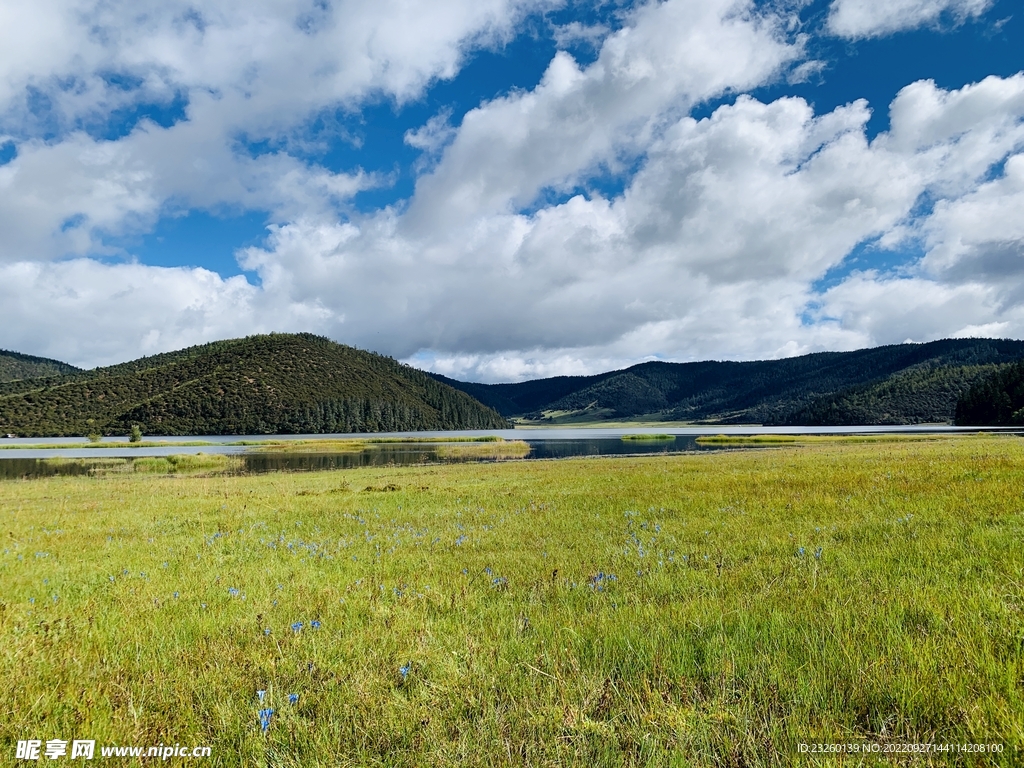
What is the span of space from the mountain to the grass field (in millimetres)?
157174

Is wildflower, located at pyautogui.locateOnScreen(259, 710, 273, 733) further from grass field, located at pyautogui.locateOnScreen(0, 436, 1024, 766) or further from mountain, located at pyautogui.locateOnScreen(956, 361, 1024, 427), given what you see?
mountain, located at pyautogui.locateOnScreen(956, 361, 1024, 427)

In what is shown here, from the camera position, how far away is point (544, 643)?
5.23 m

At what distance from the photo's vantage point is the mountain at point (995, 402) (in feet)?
411

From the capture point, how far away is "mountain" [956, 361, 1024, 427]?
411 feet

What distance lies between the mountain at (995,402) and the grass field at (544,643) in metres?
157

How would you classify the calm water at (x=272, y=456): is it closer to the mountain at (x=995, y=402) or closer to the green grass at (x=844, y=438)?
the green grass at (x=844, y=438)

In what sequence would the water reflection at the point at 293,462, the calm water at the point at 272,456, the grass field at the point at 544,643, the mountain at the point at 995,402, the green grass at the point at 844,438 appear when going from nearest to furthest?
the grass field at the point at 544,643, the water reflection at the point at 293,462, the calm water at the point at 272,456, the green grass at the point at 844,438, the mountain at the point at 995,402

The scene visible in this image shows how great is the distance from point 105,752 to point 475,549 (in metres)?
7.22

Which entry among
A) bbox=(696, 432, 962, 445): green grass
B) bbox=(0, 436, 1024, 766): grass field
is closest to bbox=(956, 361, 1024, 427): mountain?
bbox=(696, 432, 962, 445): green grass

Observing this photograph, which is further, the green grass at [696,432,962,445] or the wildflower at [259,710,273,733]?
the green grass at [696,432,962,445]

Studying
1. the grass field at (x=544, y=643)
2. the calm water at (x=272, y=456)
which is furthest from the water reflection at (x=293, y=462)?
the grass field at (x=544, y=643)

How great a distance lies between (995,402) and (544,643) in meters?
180

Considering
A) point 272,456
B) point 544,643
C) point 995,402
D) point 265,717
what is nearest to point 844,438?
point 995,402

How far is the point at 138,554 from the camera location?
11.2 m
